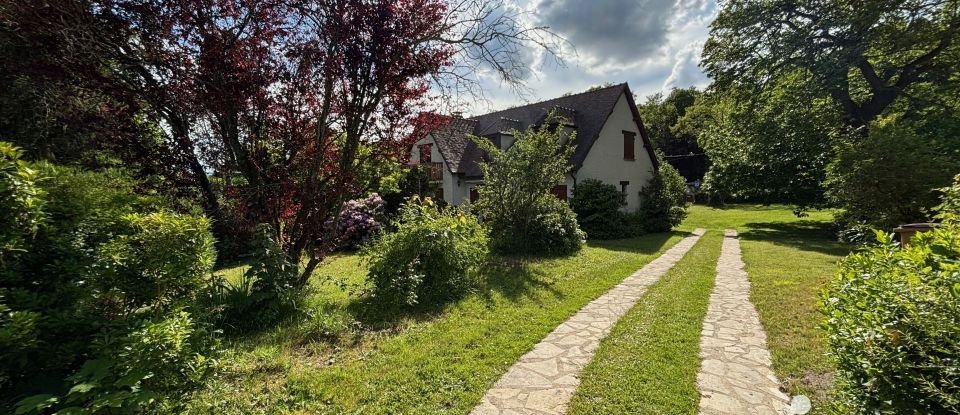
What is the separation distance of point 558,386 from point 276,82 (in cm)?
503

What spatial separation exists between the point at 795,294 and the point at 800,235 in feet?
43.0

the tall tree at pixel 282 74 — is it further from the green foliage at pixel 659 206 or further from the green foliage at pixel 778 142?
the green foliage at pixel 778 142

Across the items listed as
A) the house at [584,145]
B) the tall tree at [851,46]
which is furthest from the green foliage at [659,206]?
the tall tree at [851,46]

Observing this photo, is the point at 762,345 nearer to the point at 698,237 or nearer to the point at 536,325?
the point at 536,325

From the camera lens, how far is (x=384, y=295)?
571 cm

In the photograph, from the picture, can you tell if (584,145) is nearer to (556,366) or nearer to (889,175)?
(889,175)

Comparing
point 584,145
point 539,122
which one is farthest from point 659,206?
point 539,122

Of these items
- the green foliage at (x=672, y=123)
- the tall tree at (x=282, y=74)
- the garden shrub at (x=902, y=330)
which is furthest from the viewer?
the green foliage at (x=672, y=123)

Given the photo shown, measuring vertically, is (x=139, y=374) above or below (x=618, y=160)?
below

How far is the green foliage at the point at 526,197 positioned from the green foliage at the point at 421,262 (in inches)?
131

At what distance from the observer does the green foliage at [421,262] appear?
577 centimetres

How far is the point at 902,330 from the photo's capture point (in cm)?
192

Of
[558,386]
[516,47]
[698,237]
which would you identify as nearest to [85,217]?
[558,386]

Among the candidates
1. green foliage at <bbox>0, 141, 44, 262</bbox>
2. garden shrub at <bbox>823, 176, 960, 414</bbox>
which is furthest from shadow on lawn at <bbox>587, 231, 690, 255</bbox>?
green foliage at <bbox>0, 141, 44, 262</bbox>
